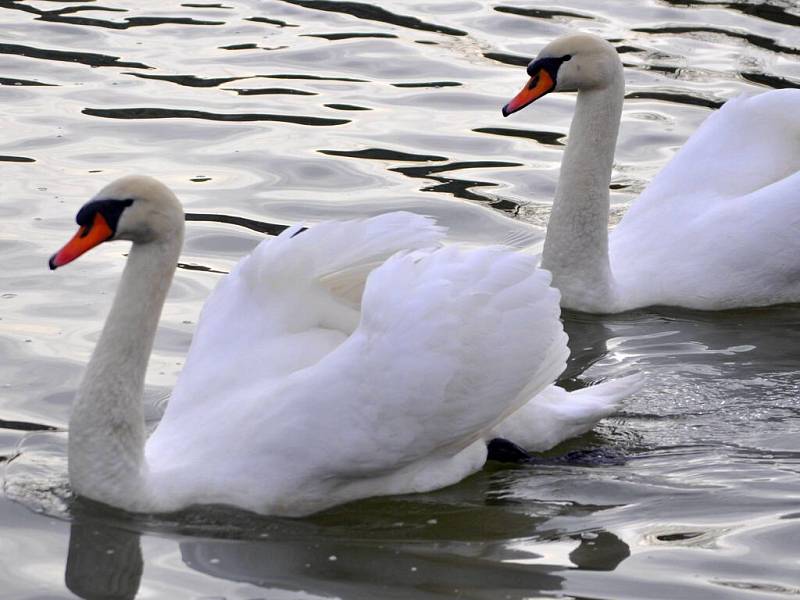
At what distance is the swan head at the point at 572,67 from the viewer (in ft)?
28.3

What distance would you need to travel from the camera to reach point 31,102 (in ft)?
37.5

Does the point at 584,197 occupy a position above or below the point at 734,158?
below

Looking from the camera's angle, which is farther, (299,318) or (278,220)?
(278,220)

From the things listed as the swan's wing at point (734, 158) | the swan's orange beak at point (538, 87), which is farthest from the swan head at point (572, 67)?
the swan's wing at point (734, 158)

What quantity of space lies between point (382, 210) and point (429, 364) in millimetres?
→ 3757

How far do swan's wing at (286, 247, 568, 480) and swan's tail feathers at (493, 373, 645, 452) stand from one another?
0.27 m

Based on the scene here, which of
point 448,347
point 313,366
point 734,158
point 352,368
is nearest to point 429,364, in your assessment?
point 448,347

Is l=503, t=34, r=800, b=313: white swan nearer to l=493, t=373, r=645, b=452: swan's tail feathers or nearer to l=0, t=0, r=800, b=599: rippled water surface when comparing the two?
l=0, t=0, r=800, b=599: rippled water surface

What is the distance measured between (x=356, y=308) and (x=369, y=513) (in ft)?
2.73

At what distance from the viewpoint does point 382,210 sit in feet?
32.0

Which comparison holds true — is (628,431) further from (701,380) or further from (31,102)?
(31,102)

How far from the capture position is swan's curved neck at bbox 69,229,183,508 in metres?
5.96

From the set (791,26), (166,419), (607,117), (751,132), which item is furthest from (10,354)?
(791,26)

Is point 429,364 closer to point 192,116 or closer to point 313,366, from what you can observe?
point 313,366
